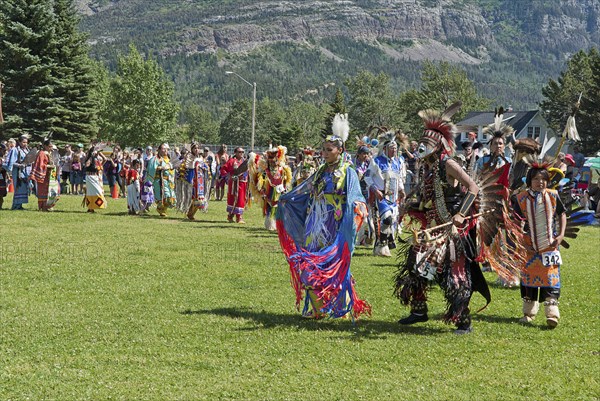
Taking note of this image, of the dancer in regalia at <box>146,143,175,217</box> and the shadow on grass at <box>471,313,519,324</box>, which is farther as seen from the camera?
the dancer in regalia at <box>146,143,175,217</box>

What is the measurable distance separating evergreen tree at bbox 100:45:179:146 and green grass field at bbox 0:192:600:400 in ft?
176

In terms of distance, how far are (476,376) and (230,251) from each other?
6833 mm

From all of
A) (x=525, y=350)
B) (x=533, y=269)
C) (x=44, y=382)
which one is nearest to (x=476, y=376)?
(x=525, y=350)

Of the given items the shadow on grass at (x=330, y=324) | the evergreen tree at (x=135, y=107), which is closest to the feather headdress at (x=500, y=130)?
the shadow on grass at (x=330, y=324)

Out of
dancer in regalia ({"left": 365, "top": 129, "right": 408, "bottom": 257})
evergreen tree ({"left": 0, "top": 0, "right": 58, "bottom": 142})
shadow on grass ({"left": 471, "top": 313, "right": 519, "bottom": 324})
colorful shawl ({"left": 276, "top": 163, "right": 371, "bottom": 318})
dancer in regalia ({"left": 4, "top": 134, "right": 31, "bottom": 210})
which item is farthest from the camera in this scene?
evergreen tree ({"left": 0, "top": 0, "right": 58, "bottom": 142})

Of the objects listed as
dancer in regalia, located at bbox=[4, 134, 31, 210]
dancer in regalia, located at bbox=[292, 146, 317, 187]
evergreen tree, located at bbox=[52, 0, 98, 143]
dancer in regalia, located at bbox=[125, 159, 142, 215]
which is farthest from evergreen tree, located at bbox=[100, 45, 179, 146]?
dancer in regalia, located at bbox=[292, 146, 317, 187]

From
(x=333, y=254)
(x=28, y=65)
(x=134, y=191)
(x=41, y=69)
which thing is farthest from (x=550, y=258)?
(x=28, y=65)

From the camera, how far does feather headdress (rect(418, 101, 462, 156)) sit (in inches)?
263

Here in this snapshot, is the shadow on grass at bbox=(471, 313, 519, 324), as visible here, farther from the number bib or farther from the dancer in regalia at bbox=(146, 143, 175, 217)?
the dancer in regalia at bbox=(146, 143, 175, 217)

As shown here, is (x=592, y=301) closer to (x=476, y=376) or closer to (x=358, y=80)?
(x=476, y=376)

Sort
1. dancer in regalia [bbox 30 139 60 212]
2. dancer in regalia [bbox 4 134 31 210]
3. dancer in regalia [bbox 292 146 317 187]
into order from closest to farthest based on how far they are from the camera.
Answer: dancer in regalia [bbox 292 146 317 187], dancer in regalia [bbox 30 139 60 212], dancer in regalia [bbox 4 134 31 210]

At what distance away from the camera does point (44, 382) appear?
16.3ft

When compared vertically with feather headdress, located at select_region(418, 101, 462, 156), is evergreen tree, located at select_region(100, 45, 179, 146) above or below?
above

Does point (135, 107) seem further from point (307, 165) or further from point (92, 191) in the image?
point (307, 165)
